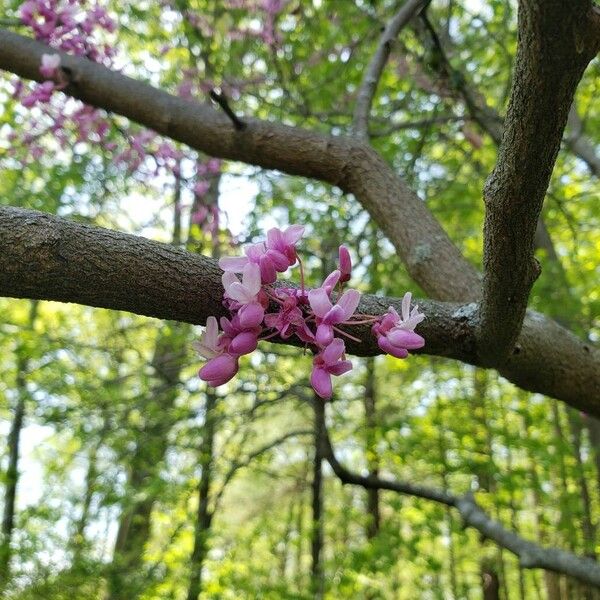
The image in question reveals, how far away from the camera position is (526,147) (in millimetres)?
1062

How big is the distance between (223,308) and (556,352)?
111 centimetres

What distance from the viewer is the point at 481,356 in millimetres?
1586

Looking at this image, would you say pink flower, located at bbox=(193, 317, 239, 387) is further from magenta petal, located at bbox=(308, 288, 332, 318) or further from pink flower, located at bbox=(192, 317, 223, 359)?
magenta petal, located at bbox=(308, 288, 332, 318)

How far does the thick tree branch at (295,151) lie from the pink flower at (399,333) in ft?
2.41

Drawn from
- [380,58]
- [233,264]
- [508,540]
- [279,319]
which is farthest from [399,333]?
[508,540]

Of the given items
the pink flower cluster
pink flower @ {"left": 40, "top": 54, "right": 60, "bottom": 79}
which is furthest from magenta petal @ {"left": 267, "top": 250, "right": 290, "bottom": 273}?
pink flower @ {"left": 40, "top": 54, "right": 60, "bottom": 79}

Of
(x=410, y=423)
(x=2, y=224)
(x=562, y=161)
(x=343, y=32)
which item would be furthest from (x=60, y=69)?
(x=562, y=161)

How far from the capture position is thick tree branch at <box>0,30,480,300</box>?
2.01 metres

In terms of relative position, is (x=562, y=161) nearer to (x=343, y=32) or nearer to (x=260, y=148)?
(x=343, y=32)

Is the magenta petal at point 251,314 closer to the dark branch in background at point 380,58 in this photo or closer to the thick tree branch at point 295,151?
the thick tree branch at point 295,151

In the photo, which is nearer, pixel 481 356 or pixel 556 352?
pixel 481 356

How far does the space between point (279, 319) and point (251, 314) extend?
0.07 meters

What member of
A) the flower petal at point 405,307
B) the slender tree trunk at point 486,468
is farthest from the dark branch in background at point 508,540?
the flower petal at point 405,307

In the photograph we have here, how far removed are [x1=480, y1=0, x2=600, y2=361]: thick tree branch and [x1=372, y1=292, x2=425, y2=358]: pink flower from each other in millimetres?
249
